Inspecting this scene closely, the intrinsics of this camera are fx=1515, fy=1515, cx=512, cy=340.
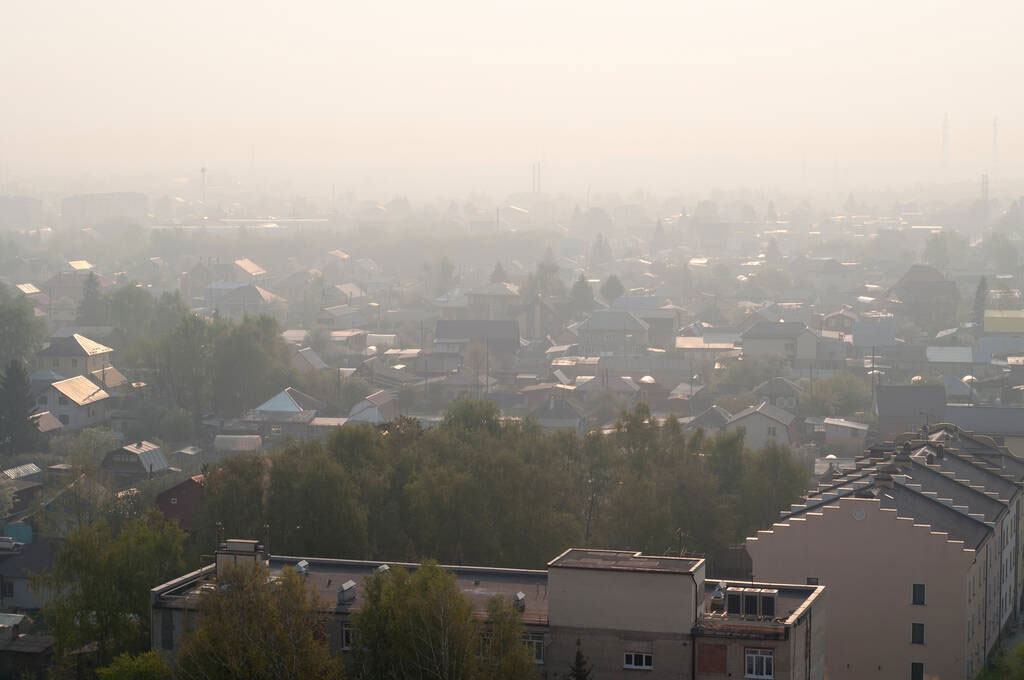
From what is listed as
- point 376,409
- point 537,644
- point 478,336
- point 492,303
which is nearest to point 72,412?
point 376,409

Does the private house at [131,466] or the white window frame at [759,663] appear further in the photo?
the private house at [131,466]

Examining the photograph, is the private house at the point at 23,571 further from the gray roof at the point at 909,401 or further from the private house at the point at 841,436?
the gray roof at the point at 909,401

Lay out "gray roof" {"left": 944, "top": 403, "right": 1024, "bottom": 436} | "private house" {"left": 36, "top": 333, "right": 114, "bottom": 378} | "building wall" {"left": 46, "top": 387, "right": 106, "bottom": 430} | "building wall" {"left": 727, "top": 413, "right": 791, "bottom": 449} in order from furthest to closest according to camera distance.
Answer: "private house" {"left": 36, "top": 333, "right": 114, "bottom": 378}, "building wall" {"left": 46, "top": 387, "right": 106, "bottom": 430}, "building wall" {"left": 727, "top": 413, "right": 791, "bottom": 449}, "gray roof" {"left": 944, "top": 403, "right": 1024, "bottom": 436}

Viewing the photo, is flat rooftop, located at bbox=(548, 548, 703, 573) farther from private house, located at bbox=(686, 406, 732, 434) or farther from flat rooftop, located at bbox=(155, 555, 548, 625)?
private house, located at bbox=(686, 406, 732, 434)

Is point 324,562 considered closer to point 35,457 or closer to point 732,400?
point 35,457

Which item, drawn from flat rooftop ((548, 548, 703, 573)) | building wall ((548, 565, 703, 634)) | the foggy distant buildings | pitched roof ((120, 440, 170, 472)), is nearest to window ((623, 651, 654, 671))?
building wall ((548, 565, 703, 634))

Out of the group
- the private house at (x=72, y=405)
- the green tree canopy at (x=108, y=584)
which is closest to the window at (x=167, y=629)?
the green tree canopy at (x=108, y=584)

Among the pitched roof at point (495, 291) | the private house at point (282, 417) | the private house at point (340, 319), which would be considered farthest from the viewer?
the pitched roof at point (495, 291)
